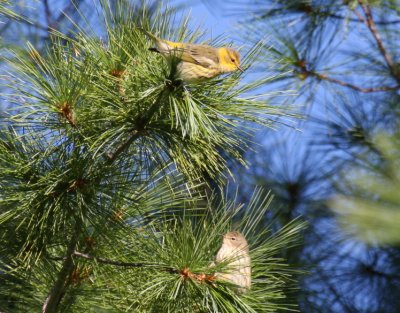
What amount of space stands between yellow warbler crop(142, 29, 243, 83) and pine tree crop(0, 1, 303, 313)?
0.08 feet

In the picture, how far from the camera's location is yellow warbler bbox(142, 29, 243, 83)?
211 centimetres

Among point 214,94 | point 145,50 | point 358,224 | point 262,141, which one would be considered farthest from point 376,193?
point 262,141

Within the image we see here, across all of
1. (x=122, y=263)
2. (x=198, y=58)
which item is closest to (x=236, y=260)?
(x=122, y=263)

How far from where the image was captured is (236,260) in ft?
7.43

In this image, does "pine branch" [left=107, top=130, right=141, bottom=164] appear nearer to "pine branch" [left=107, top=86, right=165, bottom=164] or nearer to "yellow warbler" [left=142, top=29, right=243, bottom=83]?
"pine branch" [left=107, top=86, right=165, bottom=164]

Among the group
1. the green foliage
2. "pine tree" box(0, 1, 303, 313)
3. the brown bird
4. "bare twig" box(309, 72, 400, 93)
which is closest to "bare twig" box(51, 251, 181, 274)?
"pine tree" box(0, 1, 303, 313)

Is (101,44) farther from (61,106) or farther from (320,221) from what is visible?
(320,221)

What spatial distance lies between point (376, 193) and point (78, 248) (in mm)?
786

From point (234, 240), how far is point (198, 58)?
51cm

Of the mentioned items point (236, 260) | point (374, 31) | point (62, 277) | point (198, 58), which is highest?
point (374, 31)

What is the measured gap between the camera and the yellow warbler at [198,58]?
211cm

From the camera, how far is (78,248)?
8.16 feet

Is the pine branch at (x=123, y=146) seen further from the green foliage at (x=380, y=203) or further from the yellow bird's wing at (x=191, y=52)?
the green foliage at (x=380, y=203)

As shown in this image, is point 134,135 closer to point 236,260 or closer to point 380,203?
point 236,260
